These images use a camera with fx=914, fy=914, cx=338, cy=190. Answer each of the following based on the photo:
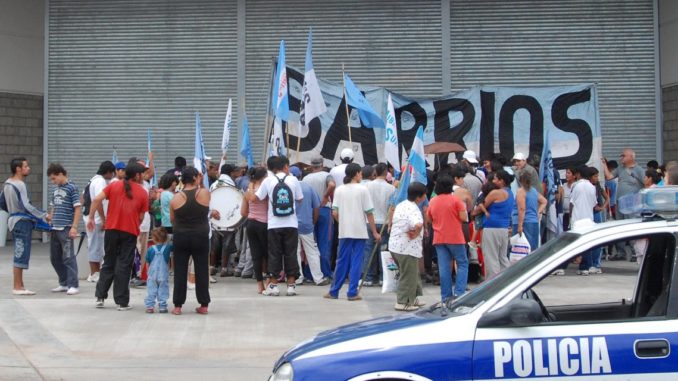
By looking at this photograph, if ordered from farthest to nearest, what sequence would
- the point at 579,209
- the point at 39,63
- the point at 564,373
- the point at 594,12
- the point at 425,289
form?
1. the point at 39,63
2. the point at 594,12
3. the point at 579,209
4. the point at 425,289
5. the point at 564,373

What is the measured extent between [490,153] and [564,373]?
37.0 feet

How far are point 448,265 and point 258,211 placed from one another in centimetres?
301

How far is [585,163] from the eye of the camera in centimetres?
1630

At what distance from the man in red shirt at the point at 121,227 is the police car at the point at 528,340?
6.05 meters

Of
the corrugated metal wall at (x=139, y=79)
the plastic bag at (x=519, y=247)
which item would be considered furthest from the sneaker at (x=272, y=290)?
the corrugated metal wall at (x=139, y=79)

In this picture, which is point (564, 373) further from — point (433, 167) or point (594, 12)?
point (594, 12)

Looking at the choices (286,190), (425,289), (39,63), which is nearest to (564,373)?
(286,190)

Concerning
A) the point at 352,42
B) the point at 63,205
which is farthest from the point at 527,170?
the point at 352,42

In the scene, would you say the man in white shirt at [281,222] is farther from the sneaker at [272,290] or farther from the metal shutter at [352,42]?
the metal shutter at [352,42]

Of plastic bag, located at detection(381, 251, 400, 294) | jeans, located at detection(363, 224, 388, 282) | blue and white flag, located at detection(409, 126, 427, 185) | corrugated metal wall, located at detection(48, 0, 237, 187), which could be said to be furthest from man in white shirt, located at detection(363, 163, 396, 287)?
corrugated metal wall, located at detection(48, 0, 237, 187)

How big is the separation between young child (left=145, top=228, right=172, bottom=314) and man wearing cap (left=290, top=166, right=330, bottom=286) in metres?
2.70

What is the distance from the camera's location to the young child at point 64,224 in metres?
12.5

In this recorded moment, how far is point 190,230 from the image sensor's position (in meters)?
10.8

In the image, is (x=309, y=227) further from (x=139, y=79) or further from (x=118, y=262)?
(x=139, y=79)
